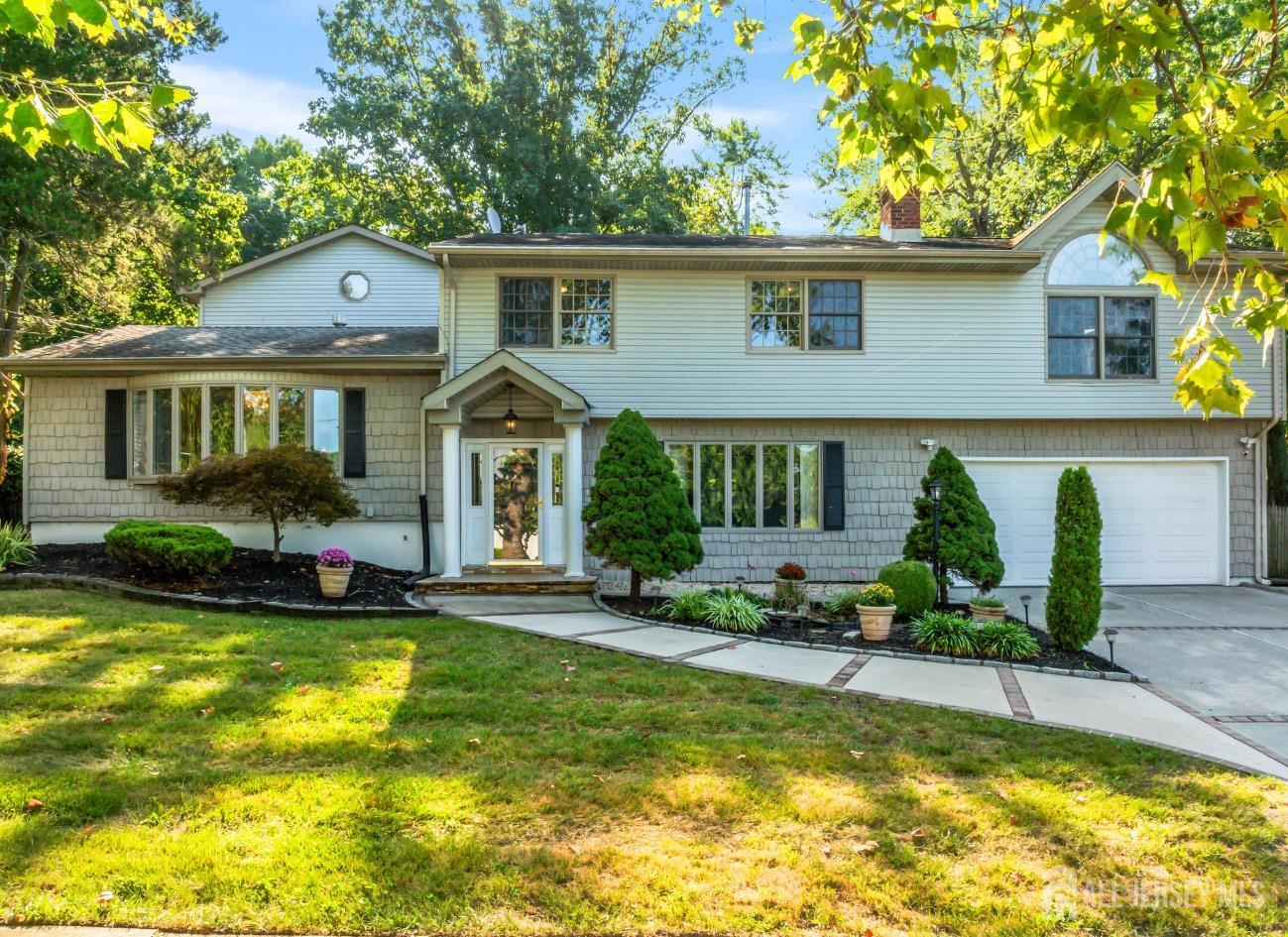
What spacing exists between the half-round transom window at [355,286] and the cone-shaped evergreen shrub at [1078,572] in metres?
13.6

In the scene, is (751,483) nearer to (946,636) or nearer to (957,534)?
(957,534)

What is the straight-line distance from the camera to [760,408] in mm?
12055

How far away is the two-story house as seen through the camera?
1199cm

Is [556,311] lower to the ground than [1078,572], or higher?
higher

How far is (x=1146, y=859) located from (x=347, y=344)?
41.5ft

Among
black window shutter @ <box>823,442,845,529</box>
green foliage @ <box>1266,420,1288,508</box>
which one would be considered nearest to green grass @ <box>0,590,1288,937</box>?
Result: black window shutter @ <box>823,442,845,529</box>

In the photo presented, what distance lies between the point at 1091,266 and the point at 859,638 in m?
8.18

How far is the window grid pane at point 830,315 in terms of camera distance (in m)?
12.2

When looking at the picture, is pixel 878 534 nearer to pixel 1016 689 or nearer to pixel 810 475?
pixel 810 475

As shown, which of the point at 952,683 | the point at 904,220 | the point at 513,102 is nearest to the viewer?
the point at 952,683

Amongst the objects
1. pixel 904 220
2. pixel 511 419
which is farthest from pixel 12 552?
pixel 904 220

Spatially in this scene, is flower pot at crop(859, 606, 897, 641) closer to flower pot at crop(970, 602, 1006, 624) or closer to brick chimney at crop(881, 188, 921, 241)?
flower pot at crop(970, 602, 1006, 624)

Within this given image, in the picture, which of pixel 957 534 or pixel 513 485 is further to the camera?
pixel 513 485

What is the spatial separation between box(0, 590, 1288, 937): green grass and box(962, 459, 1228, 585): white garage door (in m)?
7.63
